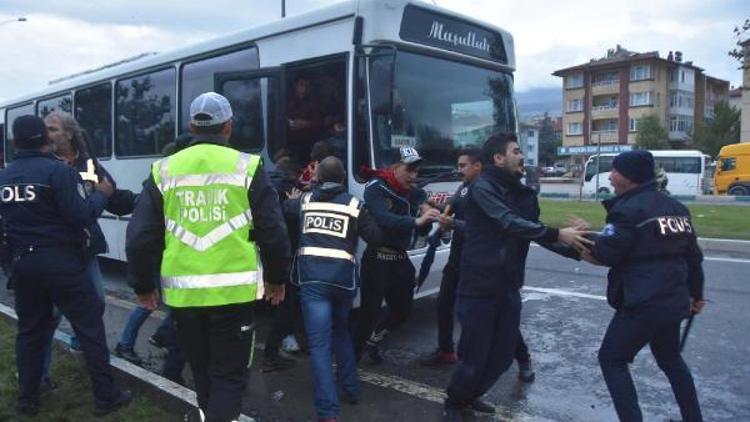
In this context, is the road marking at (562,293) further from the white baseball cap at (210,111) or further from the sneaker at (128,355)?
the white baseball cap at (210,111)

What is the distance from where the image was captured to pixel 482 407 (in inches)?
176

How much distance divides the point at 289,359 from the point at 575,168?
235 feet

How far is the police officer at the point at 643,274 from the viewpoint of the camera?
144 inches

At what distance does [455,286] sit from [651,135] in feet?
198

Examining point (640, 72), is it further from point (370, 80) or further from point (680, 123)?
point (370, 80)

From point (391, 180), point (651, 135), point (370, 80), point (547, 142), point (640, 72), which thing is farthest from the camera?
point (547, 142)

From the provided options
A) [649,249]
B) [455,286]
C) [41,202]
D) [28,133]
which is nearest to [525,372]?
[455,286]

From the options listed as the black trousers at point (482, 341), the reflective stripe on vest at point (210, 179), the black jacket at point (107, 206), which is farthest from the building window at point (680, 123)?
the reflective stripe on vest at point (210, 179)

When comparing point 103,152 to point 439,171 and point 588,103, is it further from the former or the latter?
point 588,103

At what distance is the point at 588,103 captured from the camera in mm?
76625

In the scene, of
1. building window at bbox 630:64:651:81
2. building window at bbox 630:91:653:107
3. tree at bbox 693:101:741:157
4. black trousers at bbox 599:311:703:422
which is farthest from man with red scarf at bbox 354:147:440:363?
building window at bbox 630:91:653:107

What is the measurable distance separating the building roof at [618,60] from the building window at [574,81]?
2.87 ft

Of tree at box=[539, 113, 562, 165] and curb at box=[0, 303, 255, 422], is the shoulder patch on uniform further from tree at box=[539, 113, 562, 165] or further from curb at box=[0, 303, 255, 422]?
tree at box=[539, 113, 562, 165]

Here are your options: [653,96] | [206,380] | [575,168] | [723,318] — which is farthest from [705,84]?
[206,380]
